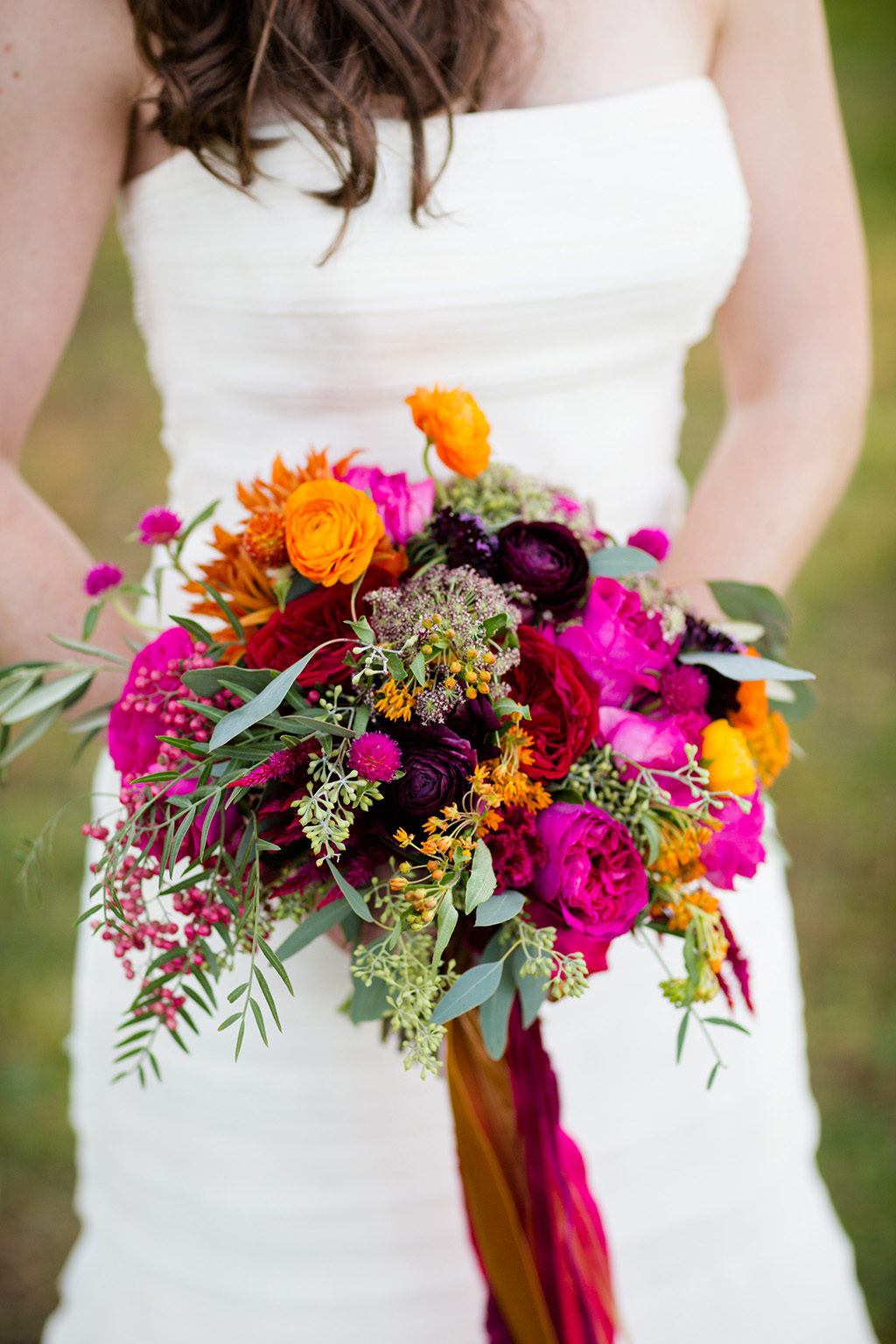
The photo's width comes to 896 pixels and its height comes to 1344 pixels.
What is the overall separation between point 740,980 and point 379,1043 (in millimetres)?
597

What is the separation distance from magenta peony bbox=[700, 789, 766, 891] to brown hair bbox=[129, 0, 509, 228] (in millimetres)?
860

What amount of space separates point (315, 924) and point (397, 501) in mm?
456

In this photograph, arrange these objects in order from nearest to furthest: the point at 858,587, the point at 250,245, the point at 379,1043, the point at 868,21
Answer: the point at 250,245, the point at 379,1043, the point at 858,587, the point at 868,21

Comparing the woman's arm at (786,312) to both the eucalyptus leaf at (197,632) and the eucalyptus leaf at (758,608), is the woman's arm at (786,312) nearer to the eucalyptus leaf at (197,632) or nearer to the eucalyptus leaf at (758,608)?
the eucalyptus leaf at (758,608)

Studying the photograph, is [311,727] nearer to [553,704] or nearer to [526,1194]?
[553,704]

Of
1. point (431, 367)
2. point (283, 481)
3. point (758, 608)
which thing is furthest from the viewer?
point (431, 367)

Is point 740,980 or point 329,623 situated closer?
point 329,623

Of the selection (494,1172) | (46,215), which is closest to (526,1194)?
(494,1172)

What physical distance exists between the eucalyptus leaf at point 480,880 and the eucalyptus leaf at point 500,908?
15mm

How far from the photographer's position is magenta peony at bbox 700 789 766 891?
1.09 m

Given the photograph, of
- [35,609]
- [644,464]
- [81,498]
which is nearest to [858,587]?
[644,464]

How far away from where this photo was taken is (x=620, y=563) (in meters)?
1.16

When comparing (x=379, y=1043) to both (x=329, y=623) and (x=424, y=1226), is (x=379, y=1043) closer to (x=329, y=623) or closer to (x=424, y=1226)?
(x=424, y=1226)

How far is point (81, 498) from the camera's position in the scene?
16.4 ft
